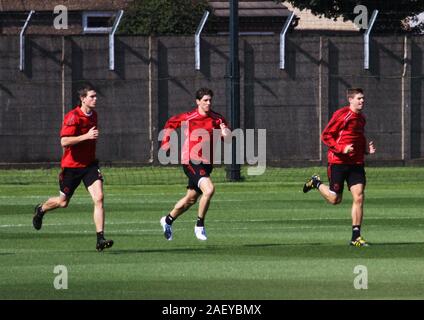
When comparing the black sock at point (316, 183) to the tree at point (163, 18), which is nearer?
the black sock at point (316, 183)

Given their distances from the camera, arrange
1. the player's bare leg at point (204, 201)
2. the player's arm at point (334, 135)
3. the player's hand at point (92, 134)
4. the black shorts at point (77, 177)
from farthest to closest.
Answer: the player's bare leg at point (204, 201) → the player's arm at point (334, 135) → the black shorts at point (77, 177) → the player's hand at point (92, 134)

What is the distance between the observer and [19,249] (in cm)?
1767

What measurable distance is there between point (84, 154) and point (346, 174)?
3.23 m

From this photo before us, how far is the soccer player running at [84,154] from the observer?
17188 millimetres

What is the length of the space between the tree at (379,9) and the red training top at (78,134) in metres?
25.3

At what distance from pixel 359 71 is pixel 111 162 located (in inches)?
286

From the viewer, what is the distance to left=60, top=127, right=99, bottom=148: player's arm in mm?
17016

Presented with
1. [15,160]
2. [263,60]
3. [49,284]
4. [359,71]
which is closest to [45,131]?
[15,160]

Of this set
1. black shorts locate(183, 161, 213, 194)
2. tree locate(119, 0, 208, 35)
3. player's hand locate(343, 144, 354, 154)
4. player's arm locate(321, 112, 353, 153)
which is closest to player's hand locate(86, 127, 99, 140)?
black shorts locate(183, 161, 213, 194)

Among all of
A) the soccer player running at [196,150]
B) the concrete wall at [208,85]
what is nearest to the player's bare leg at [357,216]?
the soccer player running at [196,150]

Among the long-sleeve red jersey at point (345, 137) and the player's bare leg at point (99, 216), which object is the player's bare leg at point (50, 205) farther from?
the long-sleeve red jersey at point (345, 137)

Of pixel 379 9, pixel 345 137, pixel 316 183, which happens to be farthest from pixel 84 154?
pixel 379 9

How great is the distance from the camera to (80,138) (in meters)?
17.2

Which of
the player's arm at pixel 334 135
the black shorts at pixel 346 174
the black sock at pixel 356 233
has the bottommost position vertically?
the black sock at pixel 356 233
